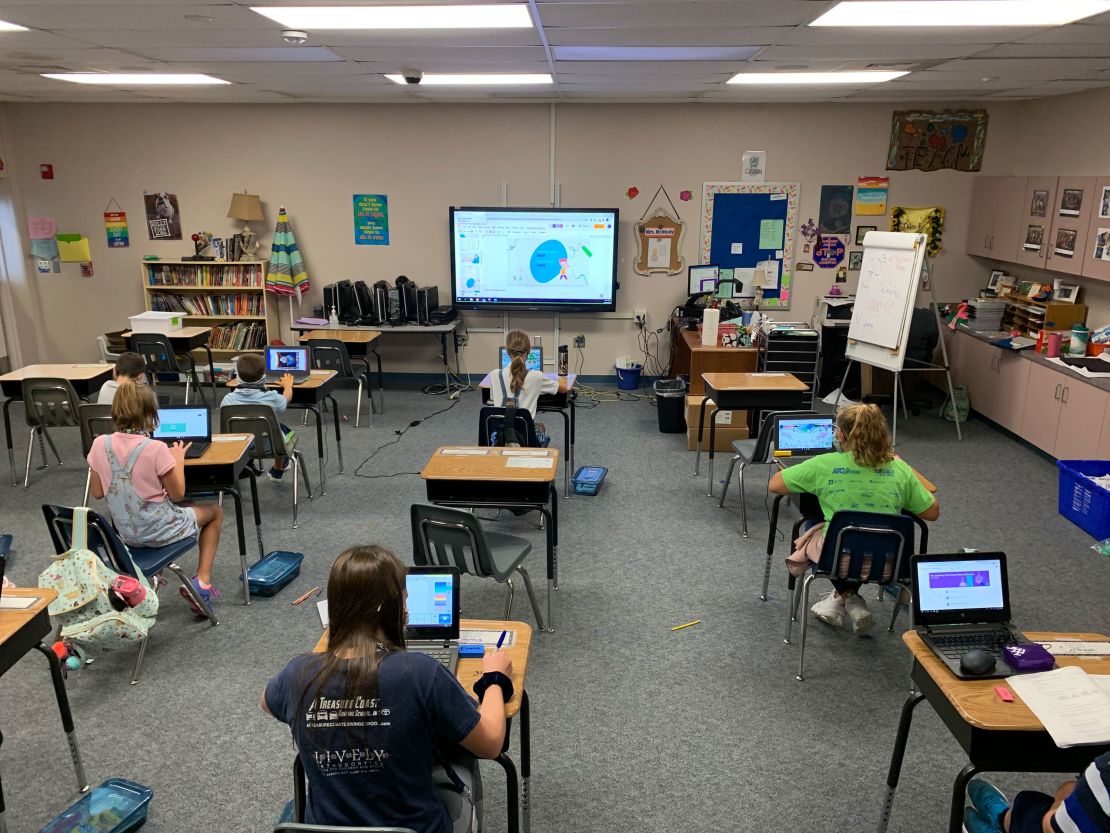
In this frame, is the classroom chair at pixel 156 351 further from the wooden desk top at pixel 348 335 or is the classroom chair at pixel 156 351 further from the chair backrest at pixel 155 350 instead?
the wooden desk top at pixel 348 335

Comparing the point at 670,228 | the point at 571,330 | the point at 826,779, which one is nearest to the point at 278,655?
the point at 826,779

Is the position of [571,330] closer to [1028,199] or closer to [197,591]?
[1028,199]

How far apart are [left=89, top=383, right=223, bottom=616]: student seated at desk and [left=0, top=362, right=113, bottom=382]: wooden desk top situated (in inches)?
96.9

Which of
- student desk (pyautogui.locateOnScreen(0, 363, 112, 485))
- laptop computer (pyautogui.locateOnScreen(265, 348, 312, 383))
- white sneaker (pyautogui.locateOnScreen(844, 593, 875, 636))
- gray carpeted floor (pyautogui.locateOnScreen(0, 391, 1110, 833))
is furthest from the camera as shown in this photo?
laptop computer (pyautogui.locateOnScreen(265, 348, 312, 383))

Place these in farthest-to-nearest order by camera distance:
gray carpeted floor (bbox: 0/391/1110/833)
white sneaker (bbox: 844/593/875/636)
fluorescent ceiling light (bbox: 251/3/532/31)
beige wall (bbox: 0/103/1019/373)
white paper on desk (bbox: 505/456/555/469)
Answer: beige wall (bbox: 0/103/1019/373) < white paper on desk (bbox: 505/456/555/469) < white sneaker (bbox: 844/593/875/636) < fluorescent ceiling light (bbox: 251/3/532/31) < gray carpeted floor (bbox: 0/391/1110/833)

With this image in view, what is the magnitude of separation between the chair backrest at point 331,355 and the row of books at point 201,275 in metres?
2.15

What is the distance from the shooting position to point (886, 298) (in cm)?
656

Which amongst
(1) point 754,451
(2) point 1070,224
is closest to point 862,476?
(1) point 754,451

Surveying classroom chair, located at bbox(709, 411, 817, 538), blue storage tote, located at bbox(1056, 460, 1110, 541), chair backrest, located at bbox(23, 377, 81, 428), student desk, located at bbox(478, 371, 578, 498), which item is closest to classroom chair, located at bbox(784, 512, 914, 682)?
classroom chair, located at bbox(709, 411, 817, 538)

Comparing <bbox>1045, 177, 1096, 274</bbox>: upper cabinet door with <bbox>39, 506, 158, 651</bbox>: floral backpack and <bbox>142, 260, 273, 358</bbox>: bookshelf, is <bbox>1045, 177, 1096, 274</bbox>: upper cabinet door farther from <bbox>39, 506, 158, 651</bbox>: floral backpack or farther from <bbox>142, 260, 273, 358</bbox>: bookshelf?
<bbox>142, 260, 273, 358</bbox>: bookshelf

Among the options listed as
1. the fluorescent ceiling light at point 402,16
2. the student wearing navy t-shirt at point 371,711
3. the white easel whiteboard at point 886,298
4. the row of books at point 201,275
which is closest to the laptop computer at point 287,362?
the fluorescent ceiling light at point 402,16

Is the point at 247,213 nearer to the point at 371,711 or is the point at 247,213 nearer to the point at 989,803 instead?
the point at 371,711

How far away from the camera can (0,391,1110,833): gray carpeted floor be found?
2.81 meters

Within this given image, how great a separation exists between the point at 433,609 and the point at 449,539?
100cm
